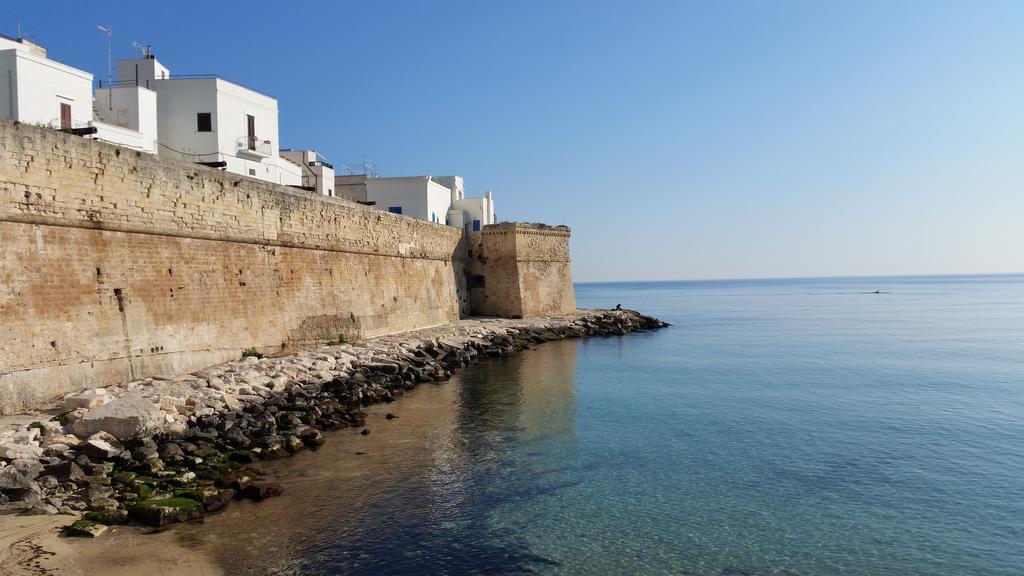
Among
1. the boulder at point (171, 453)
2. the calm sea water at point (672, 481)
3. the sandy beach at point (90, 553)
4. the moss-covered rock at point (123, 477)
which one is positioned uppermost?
the boulder at point (171, 453)

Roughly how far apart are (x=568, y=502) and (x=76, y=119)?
14.8 meters

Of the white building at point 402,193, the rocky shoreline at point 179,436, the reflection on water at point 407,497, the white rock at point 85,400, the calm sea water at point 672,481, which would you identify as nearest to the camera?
the reflection on water at point 407,497

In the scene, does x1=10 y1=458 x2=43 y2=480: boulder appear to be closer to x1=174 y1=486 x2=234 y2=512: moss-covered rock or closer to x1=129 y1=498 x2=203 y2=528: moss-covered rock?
x1=129 y1=498 x2=203 y2=528: moss-covered rock

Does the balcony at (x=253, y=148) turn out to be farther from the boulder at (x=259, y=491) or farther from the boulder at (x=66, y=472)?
the boulder at (x=259, y=491)

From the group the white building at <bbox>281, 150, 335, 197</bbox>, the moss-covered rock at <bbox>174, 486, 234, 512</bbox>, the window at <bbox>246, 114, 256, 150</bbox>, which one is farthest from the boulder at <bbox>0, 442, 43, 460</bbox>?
the white building at <bbox>281, 150, 335, 197</bbox>

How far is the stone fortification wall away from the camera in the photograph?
1179 inches

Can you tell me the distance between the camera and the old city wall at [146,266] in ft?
32.6

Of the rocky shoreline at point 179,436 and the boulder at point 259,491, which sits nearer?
the rocky shoreline at point 179,436

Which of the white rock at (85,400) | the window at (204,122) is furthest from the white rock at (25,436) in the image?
the window at (204,122)

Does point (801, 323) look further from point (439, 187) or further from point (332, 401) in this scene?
point (332, 401)

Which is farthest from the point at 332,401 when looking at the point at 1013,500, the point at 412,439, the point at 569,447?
the point at 1013,500

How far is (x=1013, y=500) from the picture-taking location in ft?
29.9

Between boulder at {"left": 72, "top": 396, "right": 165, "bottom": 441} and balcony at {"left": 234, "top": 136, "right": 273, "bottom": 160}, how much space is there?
517 inches

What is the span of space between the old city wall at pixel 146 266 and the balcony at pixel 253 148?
4.54m
